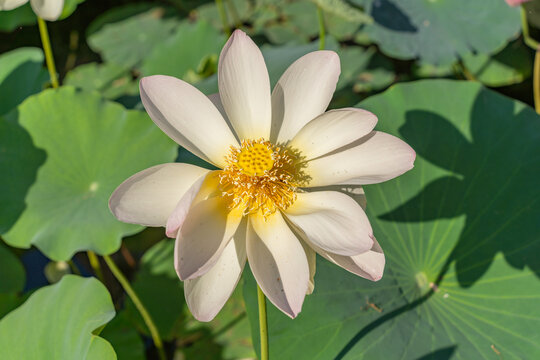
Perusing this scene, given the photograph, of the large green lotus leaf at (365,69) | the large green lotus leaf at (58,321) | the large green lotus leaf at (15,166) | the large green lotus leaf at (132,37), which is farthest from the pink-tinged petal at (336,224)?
the large green lotus leaf at (132,37)

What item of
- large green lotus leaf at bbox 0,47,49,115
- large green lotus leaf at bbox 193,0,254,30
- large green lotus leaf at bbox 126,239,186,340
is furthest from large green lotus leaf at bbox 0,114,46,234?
large green lotus leaf at bbox 193,0,254,30

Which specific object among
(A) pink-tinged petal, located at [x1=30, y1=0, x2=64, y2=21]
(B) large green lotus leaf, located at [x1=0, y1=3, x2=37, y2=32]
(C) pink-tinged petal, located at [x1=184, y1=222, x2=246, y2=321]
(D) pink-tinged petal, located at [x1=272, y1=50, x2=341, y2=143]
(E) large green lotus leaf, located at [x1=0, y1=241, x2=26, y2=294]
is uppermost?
(A) pink-tinged petal, located at [x1=30, y1=0, x2=64, y2=21]

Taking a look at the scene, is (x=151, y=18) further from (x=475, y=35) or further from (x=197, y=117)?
(x=197, y=117)

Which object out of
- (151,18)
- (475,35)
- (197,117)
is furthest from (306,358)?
(151,18)

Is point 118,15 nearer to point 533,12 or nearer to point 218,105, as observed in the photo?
point 218,105

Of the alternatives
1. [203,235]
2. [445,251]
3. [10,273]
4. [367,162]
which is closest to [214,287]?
[203,235]

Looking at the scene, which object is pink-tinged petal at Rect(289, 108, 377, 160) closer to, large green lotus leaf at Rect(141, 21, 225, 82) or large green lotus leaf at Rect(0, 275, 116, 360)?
large green lotus leaf at Rect(0, 275, 116, 360)
